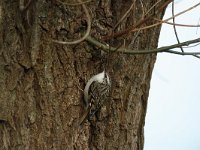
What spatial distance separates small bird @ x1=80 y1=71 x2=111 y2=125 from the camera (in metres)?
1.13

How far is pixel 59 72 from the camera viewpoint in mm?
1110

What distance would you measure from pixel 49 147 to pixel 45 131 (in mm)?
47

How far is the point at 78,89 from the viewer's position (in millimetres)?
1135

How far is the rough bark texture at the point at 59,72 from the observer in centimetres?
107

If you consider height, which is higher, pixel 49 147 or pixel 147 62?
pixel 147 62

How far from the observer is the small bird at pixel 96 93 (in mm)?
1130

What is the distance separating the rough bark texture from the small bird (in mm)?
16

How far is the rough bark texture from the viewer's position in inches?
42.2

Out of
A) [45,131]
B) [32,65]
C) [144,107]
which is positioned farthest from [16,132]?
[144,107]

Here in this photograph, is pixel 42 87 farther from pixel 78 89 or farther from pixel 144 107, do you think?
pixel 144 107

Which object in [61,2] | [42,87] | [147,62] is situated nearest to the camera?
[61,2]

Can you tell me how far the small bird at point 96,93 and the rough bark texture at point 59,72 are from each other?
16 millimetres

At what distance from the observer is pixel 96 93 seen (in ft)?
3.75

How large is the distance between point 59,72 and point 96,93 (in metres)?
0.11
